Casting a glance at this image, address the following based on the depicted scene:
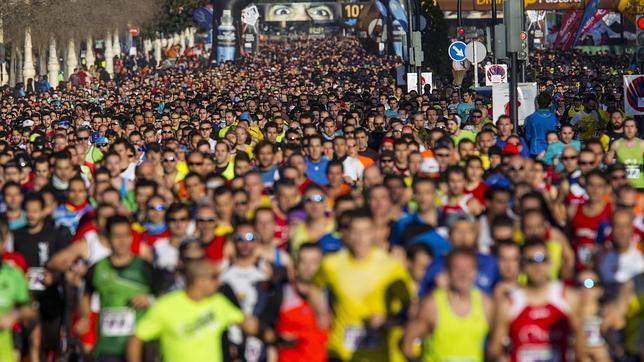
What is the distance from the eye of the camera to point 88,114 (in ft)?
102

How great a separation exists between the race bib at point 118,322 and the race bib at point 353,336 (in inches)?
62.3

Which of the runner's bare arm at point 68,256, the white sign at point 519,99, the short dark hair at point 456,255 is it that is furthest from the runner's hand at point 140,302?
the white sign at point 519,99

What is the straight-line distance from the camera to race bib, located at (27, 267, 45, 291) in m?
13.1

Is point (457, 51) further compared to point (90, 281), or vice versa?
point (457, 51)

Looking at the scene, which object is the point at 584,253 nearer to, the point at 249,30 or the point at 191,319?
the point at 191,319

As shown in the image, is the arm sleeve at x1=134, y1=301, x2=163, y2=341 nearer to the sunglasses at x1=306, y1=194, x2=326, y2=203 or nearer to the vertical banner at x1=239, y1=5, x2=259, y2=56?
the sunglasses at x1=306, y1=194, x2=326, y2=203

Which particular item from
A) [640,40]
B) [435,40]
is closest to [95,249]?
[640,40]

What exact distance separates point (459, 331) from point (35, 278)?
4.26 m

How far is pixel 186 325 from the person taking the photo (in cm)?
1009

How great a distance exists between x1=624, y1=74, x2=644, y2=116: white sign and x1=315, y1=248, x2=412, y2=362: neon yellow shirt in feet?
46.9

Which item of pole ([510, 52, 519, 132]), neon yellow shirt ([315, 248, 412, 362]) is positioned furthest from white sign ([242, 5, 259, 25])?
neon yellow shirt ([315, 248, 412, 362])

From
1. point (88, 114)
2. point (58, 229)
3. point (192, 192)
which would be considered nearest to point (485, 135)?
point (192, 192)

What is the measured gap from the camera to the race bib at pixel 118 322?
37.5 feet

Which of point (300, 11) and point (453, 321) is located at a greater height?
point (300, 11)
